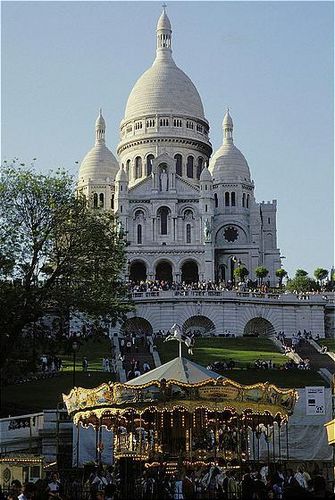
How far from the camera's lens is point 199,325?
78188mm

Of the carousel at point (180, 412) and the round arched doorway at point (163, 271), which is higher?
the round arched doorway at point (163, 271)

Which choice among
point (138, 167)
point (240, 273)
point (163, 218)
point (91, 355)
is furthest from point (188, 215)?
point (91, 355)

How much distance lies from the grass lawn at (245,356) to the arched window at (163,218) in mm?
33344

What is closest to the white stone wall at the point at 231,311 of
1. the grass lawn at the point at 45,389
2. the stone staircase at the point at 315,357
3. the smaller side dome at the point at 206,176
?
the stone staircase at the point at 315,357

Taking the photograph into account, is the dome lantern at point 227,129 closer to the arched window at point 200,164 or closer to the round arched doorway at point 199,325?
the arched window at point 200,164

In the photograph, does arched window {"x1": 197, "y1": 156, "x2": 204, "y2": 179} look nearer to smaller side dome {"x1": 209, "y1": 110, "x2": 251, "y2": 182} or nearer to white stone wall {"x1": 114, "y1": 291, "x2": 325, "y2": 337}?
smaller side dome {"x1": 209, "y1": 110, "x2": 251, "y2": 182}

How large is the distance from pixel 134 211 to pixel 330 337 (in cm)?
3101

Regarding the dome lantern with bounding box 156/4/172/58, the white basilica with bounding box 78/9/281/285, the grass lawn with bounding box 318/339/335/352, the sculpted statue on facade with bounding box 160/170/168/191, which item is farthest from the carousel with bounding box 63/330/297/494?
the dome lantern with bounding box 156/4/172/58

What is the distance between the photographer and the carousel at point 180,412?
97.3 feet

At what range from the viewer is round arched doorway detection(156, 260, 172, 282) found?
9941 cm

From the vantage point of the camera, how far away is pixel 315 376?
53031 mm

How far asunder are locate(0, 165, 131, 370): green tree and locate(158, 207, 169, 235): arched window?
55832 mm

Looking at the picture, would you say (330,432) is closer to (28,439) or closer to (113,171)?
(28,439)

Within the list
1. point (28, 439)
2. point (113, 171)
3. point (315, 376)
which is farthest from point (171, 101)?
point (28, 439)
